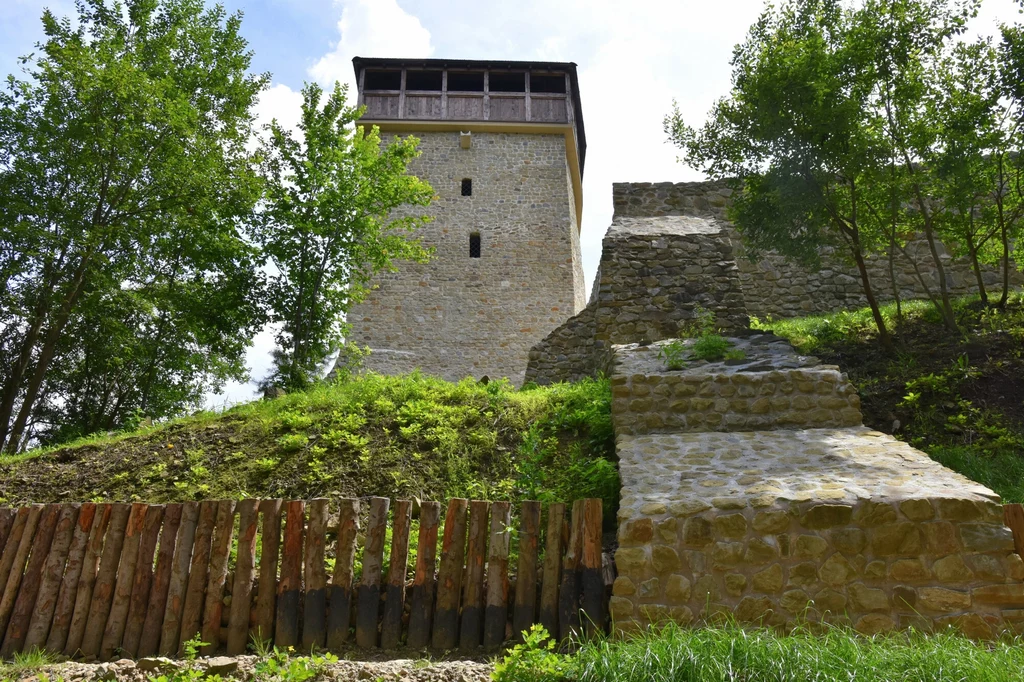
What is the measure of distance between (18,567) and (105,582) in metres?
0.70

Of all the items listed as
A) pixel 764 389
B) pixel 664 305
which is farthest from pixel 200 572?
pixel 664 305

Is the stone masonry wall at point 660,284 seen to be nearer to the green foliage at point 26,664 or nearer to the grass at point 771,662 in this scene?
the grass at point 771,662

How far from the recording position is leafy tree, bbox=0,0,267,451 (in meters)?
10.4

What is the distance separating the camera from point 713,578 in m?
3.94

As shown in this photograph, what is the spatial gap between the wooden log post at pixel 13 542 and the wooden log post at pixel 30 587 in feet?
0.39

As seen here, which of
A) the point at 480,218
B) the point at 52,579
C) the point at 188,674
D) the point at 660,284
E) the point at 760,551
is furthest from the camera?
the point at 480,218

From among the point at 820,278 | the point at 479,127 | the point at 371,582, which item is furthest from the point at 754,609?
the point at 479,127

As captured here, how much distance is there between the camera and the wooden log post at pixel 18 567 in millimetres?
4406

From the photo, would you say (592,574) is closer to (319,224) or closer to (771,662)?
(771,662)

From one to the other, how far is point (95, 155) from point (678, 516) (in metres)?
10.3

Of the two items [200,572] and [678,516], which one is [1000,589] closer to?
[678,516]

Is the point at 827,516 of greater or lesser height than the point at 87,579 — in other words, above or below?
above

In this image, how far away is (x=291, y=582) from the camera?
4.13 metres

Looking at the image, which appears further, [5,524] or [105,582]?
[5,524]
